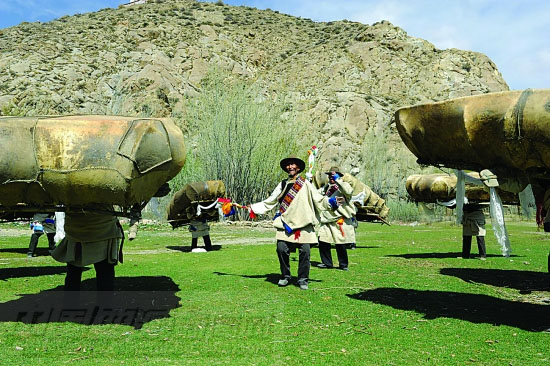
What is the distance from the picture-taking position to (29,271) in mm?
9359

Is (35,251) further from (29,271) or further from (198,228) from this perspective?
(198,228)

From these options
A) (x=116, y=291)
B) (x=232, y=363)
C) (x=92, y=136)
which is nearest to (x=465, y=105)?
(x=232, y=363)

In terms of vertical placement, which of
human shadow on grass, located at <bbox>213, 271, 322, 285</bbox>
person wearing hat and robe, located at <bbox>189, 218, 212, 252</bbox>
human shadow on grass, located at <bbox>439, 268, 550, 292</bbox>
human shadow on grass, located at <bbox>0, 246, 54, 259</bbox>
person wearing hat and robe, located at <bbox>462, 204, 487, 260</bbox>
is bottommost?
human shadow on grass, located at <bbox>0, 246, 54, 259</bbox>

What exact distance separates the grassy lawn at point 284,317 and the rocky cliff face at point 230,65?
107 feet

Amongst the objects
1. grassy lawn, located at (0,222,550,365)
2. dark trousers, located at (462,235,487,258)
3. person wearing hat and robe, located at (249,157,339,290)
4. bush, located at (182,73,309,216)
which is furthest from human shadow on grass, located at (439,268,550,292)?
bush, located at (182,73,309,216)

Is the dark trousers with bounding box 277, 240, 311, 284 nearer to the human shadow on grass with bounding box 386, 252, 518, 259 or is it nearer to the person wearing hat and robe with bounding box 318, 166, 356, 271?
the person wearing hat and robe with bounding box 318, 166, 356, 271

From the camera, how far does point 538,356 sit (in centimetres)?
454

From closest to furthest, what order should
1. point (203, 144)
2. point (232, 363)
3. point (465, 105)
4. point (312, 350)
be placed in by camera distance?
point (232, 363) → point (312, 350) → point (465, 105) → point (203, 144)

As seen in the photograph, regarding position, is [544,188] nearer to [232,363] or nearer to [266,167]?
[232,363]

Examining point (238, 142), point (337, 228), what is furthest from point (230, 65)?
point (337, 228)

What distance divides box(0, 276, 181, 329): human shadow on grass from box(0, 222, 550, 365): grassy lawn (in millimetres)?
27

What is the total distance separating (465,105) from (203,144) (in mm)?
23760

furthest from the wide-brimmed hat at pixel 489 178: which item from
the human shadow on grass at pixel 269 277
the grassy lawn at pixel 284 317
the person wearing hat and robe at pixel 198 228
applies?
the person wearing hat and robe at pixel 198 228

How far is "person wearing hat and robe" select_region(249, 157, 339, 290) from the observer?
768 cm
